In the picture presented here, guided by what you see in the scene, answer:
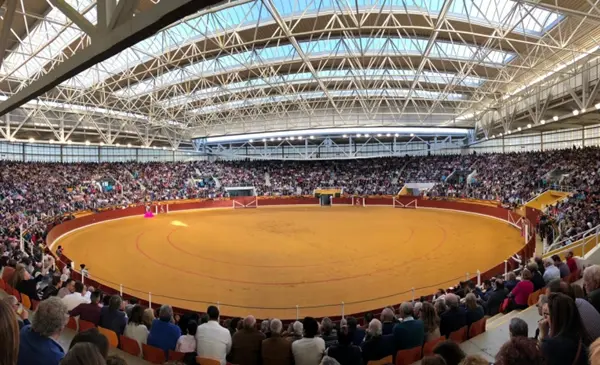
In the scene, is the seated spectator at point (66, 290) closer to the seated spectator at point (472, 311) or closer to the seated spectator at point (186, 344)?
the seated spectator at point (186, 344)

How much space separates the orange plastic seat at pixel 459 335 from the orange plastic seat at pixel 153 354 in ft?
17.3

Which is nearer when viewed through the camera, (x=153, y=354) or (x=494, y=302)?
(x=153, y=354)

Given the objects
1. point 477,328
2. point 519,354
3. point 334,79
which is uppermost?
A: point 334,79

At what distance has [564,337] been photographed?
322cm

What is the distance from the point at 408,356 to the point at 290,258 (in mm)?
13919

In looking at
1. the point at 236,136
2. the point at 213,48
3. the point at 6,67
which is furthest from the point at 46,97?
the point at 236,136

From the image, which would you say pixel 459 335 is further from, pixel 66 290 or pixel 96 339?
pixel 66 290

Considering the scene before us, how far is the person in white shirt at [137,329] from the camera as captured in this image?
6.67 meters

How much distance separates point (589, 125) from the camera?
34875 millimetres

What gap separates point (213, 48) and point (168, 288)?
54.7ft

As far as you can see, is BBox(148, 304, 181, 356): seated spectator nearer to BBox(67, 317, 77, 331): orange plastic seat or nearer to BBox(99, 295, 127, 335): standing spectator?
BBox(99, 295, 127, 335): standing spectator

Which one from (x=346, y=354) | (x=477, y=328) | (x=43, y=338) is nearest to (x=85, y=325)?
(x=43, y=338)

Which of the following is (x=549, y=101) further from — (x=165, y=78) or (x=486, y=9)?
(x=165, y=78)

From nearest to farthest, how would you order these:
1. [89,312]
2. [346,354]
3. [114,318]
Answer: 1. [346,354]
2. [114,318]
3. [89,312]
